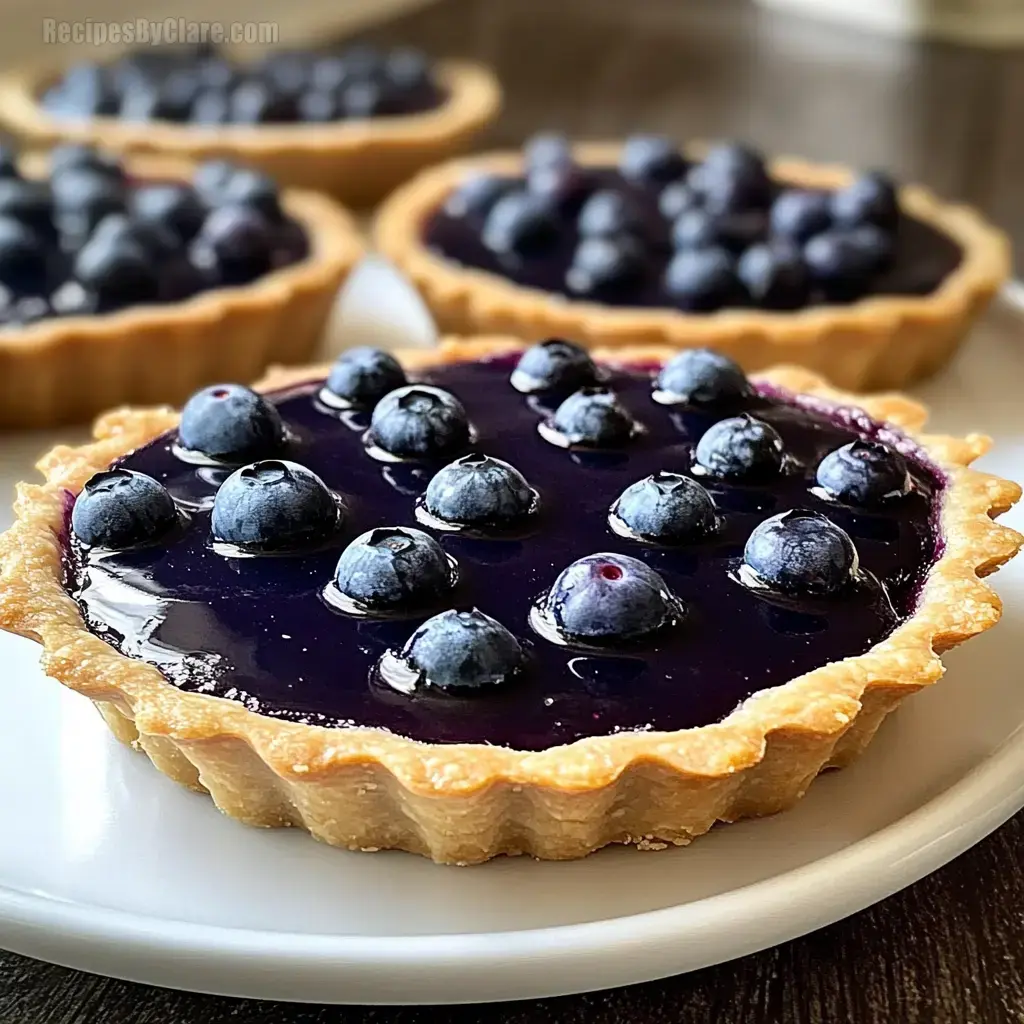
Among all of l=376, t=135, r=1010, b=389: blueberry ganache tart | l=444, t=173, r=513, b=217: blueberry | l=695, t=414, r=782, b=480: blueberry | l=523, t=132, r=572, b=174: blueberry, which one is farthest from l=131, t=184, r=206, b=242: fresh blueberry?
l=695, t=414, r=782, b=480: blueberry

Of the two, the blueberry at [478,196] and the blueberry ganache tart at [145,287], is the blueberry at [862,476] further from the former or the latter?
the blueberry at [478,196]

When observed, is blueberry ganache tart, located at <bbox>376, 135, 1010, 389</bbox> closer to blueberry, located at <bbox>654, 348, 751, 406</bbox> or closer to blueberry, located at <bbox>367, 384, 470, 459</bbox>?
blueberry, located at <bbox>654, 348, 751, 406</bbox>

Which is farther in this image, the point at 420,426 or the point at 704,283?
the point at 704,283

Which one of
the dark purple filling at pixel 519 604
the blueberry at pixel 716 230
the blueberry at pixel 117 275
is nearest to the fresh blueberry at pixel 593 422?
the dark purple filling at pixel 519 604

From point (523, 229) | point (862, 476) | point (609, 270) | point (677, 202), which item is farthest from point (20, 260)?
point (862, 476)

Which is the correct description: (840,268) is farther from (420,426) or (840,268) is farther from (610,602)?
(610,602)
